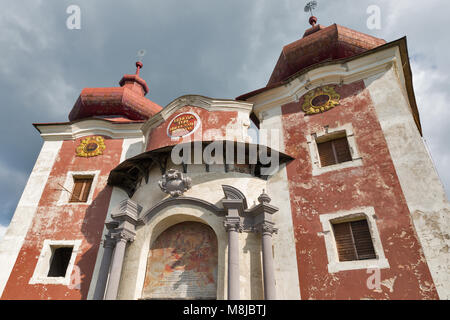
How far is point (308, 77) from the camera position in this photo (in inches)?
449

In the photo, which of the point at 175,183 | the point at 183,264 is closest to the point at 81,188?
the point at 175,183

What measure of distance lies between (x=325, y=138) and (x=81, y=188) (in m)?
10.4

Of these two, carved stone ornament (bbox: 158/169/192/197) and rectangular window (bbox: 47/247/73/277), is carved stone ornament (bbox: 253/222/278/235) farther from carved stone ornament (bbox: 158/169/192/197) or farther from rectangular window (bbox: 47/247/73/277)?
rectangular window (bbox: 47/247/73/277)

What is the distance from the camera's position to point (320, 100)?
11.0 m

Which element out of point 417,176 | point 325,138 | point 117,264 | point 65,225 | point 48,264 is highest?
point 325,138

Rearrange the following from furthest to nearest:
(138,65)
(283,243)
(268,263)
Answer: (138,65) < (283,243) < (268,263)

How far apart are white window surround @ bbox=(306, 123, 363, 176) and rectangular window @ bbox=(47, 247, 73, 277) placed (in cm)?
981

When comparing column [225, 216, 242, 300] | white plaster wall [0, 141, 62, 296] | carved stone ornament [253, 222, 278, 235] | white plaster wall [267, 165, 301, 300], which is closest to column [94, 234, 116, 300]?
column [225, 216, 242, 300]

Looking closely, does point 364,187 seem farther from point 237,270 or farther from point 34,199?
point 34,199

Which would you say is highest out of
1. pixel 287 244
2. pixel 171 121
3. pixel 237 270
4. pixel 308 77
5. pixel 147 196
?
pixel 308 77

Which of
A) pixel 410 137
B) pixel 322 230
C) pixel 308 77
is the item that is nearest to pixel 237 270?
pixel 322 230

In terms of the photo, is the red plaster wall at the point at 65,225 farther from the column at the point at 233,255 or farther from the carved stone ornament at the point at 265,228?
the carved stone ornament at the point at 265,228

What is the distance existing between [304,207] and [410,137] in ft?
12.5

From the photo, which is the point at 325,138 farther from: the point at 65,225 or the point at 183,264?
the point at 65,225
